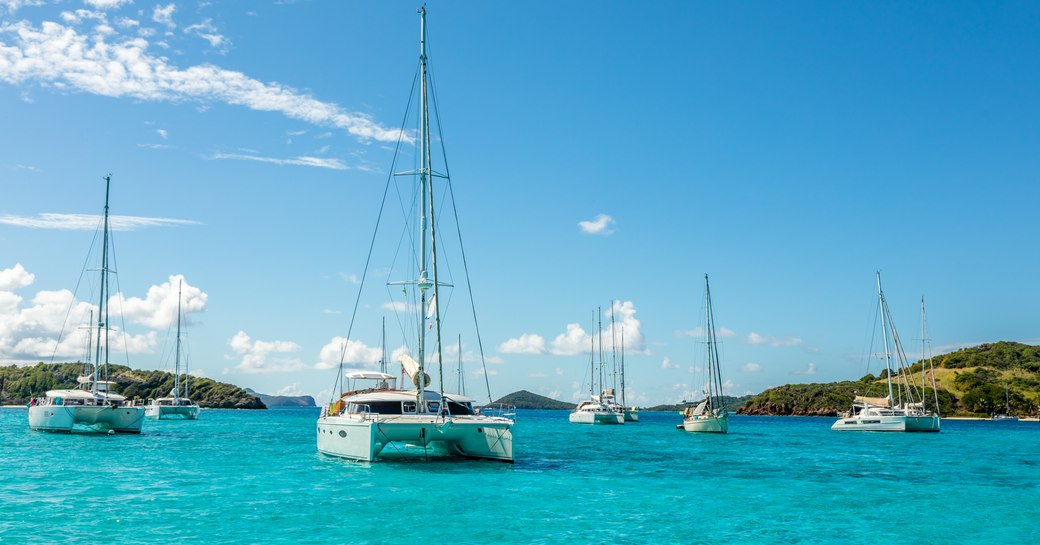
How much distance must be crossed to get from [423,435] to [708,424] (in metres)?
49.1

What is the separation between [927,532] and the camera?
2083 cm

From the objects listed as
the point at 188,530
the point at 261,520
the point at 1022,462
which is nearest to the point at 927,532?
the point at 261,520

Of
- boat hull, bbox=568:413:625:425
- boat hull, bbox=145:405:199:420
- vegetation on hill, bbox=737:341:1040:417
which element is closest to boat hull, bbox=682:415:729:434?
boat hull, bbox=568:413:625:425

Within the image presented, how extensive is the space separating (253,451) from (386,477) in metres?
21.7

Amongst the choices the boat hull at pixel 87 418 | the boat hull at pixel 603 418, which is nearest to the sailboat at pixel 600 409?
the boat hull at pixel 603 418

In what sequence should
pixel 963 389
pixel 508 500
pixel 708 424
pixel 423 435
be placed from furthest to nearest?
pixel 963 389 < pixel 708 424 < pixel 423 435 < pixel 508 500

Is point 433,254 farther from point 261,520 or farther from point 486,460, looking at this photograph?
point 261,520

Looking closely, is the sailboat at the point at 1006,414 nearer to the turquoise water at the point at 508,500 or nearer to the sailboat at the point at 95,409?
the turquoise water at the point at 508,500

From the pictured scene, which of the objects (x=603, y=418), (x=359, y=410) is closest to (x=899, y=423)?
(x=603, y=418)

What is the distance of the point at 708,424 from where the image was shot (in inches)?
2958

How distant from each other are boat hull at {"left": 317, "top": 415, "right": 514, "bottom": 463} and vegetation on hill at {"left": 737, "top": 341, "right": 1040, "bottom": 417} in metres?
128

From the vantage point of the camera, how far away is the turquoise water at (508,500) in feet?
64.4

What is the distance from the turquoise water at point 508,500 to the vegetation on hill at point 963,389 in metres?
112

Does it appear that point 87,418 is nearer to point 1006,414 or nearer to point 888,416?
point 888,416
